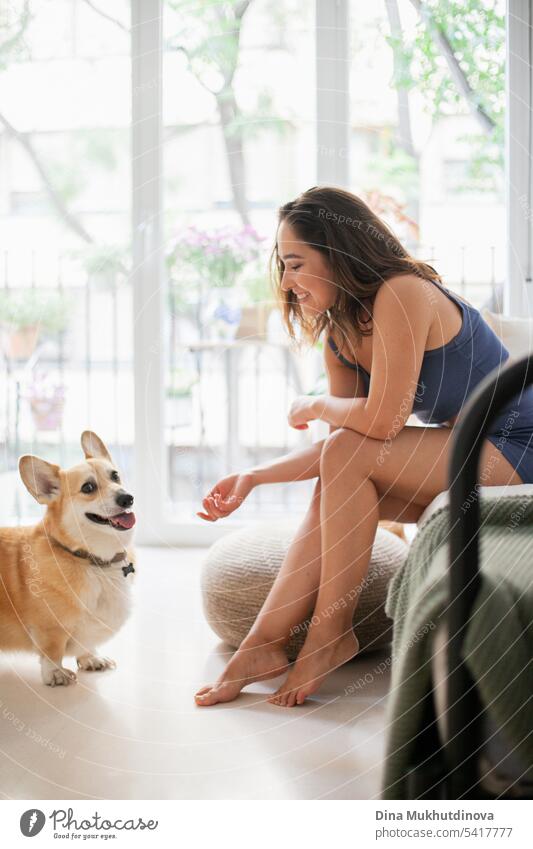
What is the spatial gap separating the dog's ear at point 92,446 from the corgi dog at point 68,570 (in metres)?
0.03

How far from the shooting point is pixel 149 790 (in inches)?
45.2

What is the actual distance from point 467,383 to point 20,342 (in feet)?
5.14

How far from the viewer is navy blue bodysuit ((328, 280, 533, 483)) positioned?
1.46 meters

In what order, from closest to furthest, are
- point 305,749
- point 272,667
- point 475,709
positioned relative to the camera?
point 475,709
point 305,749
point 272,667

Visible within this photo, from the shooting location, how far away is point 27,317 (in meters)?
2.74

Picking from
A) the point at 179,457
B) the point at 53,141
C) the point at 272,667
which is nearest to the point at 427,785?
the point at 272,667

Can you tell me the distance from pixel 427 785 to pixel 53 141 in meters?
2.20

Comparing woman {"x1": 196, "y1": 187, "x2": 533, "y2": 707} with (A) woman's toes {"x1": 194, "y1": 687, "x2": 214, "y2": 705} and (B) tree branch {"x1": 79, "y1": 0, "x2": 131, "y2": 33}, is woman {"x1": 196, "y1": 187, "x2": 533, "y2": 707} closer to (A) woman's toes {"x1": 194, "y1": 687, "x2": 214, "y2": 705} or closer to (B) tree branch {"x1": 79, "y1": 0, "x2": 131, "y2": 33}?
(A) woman's toes {"x1": 194, "y1": 687, "x2": 214, "y2": 705}

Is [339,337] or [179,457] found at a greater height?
[339,337]

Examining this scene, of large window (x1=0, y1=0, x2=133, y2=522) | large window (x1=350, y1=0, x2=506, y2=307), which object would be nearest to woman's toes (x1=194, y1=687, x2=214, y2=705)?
large window (x1=0, y1=0, x2=133, y2=522)

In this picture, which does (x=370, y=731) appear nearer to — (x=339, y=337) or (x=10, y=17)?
(x=339, y=337)

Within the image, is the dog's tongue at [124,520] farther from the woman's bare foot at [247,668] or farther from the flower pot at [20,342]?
the flower pot at [20,342]
